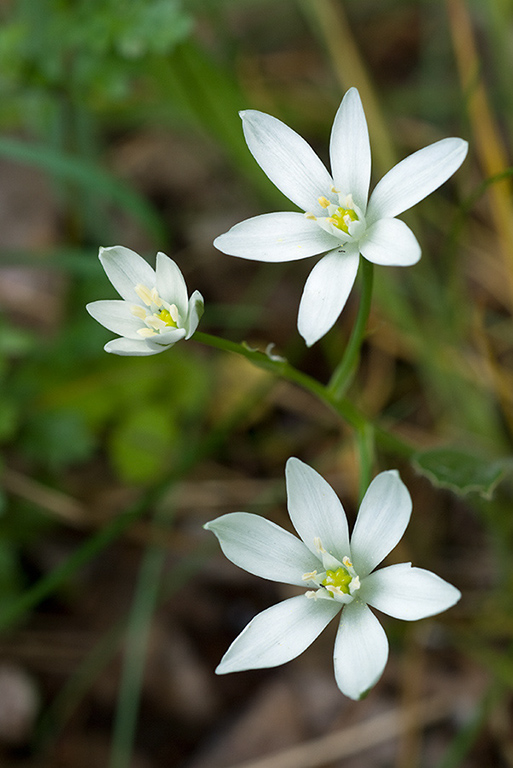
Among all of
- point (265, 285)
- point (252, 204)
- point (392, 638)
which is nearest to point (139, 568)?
point (392, 638)

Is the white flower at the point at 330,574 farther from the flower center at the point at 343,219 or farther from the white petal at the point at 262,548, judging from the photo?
the flower center at the point at 343,219

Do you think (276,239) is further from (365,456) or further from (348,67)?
(348,67)

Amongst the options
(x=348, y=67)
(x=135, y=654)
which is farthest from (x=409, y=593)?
(x=348, y=67)

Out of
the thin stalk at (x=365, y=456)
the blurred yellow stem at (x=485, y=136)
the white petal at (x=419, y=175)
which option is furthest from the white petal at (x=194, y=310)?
the blurred yellow stem at (x=485, y=136)

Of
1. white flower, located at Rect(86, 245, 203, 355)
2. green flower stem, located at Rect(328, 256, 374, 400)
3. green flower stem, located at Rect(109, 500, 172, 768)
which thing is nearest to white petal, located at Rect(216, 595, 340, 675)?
green flower stem, located at Rect(328, 256, 374, 400)

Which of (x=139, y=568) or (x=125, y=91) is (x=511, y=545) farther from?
(x=125, y=91)

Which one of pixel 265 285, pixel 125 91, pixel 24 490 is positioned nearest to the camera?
pixel 125 91
